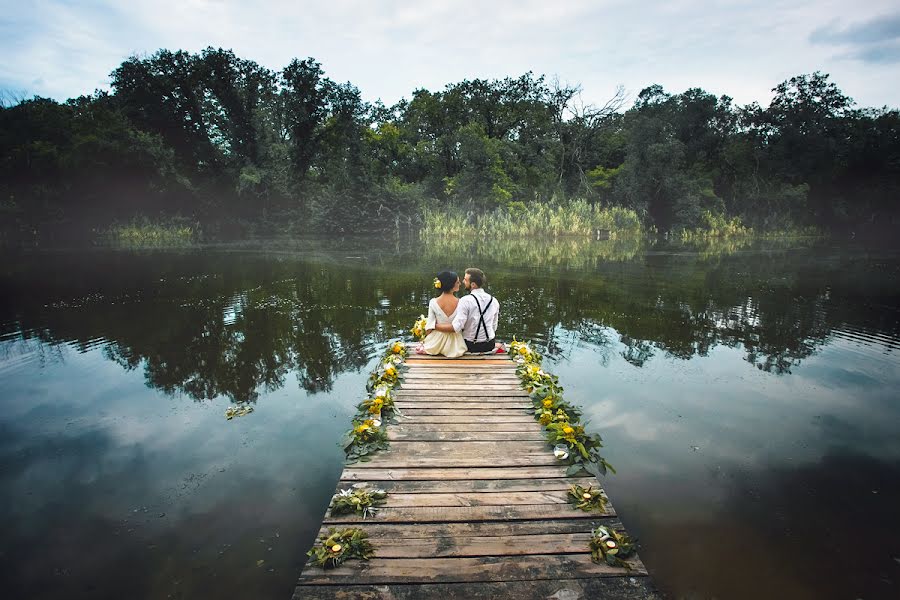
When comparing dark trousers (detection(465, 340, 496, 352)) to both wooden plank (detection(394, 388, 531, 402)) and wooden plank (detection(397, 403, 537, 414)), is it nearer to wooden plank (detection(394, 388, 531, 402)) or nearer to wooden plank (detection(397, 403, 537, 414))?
wooden plank (detection(394, 388, 531, 402))

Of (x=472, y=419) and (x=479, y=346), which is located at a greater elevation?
(x=479, y=346)

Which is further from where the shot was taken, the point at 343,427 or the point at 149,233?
the point at 149,233

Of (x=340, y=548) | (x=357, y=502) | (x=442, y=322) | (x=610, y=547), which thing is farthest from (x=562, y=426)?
(x=442, y=322)

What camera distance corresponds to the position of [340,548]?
10.5ft

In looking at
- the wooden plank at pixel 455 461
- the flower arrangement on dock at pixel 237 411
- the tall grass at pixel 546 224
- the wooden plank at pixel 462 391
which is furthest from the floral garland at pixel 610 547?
the tall grass at pixel 546 224

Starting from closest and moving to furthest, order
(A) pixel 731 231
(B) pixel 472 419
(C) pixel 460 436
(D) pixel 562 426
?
(D) pixel 562 426, (C) pixel 460 436, (B) pixel 472 419, (A) pixel 731 231

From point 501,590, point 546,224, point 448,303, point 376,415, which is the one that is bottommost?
point 501,590

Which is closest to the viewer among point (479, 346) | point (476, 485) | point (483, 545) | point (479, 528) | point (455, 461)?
point (483, 545)

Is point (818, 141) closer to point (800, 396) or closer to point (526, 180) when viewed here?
point (526, 180)

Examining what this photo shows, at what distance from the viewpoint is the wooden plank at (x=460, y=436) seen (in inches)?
194

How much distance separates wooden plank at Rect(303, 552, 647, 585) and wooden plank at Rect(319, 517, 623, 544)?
246 mm

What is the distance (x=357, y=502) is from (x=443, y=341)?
426 centimetres

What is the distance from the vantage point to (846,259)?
24641mm

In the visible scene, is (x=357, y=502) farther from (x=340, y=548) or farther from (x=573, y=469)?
(x=573, y=469)
